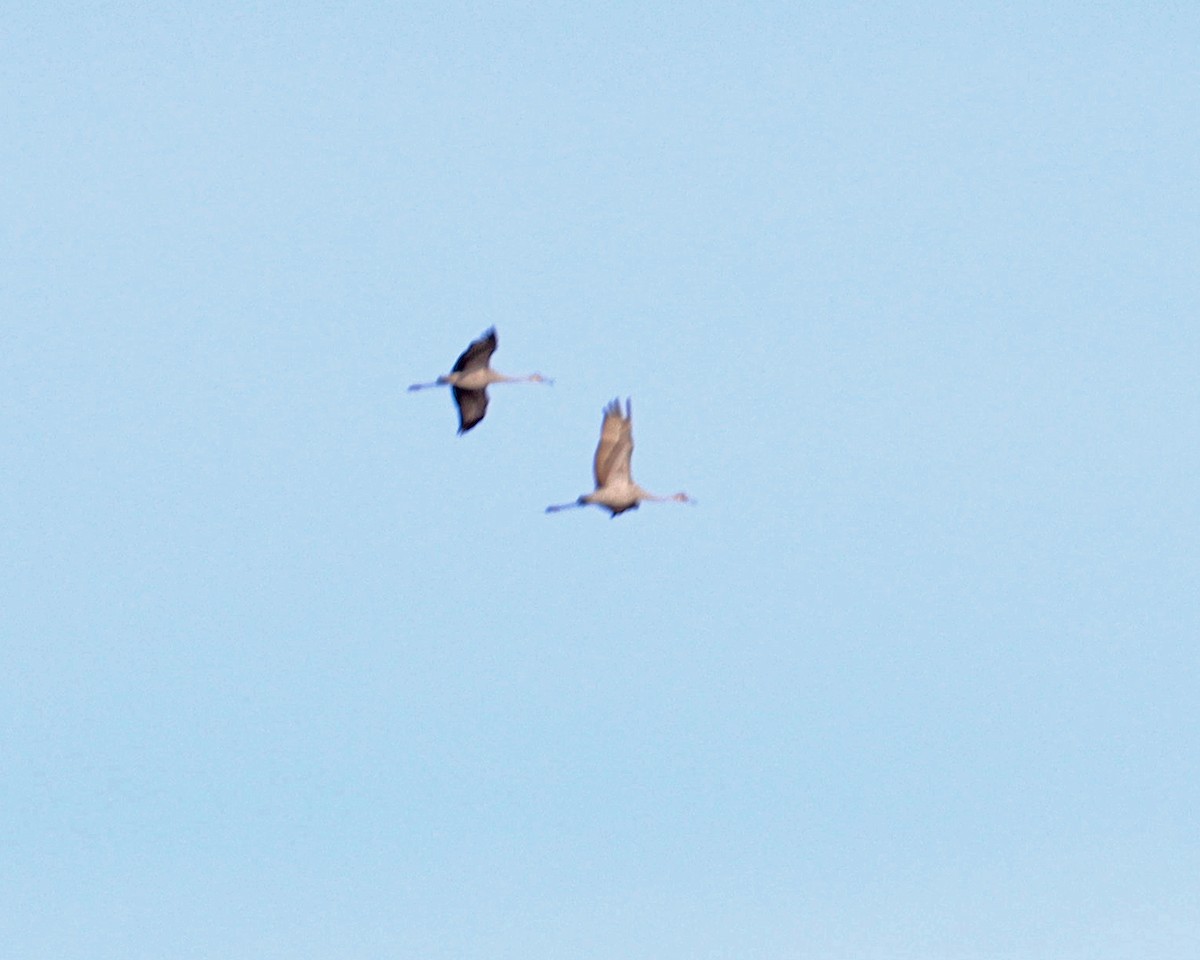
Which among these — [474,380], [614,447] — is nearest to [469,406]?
[474,380]

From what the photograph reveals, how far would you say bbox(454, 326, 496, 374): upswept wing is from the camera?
8256 centimetres

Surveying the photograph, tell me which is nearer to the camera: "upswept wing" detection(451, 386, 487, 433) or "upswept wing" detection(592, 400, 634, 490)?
"upswept wing" detection(592, 400, 634, 490)

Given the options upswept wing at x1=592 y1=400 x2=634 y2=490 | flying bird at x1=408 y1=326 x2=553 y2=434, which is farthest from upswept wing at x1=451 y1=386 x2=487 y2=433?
upswept wing at x1=592 y1=400 x2=634 y2=490

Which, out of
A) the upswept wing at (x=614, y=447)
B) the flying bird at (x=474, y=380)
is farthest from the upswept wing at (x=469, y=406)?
the upswept wing at (x=614, y=447)

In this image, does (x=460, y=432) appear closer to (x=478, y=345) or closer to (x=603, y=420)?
(x=478, y=345)

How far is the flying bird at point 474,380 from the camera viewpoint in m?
83.0

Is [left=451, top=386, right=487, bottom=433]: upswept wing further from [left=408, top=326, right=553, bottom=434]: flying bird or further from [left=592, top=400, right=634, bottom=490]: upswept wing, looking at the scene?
[left=592, top=400, right=634, bottom=490]: upswept wing

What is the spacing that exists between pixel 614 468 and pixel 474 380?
28.8 ft

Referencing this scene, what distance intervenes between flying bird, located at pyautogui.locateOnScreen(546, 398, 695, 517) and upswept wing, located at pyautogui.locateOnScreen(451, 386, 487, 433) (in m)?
8.12

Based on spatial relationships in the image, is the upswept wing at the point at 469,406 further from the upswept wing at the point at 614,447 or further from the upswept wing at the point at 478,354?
the upswept wing at the point at 614,447

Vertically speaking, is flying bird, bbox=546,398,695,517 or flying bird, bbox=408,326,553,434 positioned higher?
flying bird, bbox=408,326,553,434

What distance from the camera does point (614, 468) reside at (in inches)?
3044

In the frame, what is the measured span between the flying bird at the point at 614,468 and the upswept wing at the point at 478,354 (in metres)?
7.25

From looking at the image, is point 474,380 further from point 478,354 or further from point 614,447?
point 614,447
